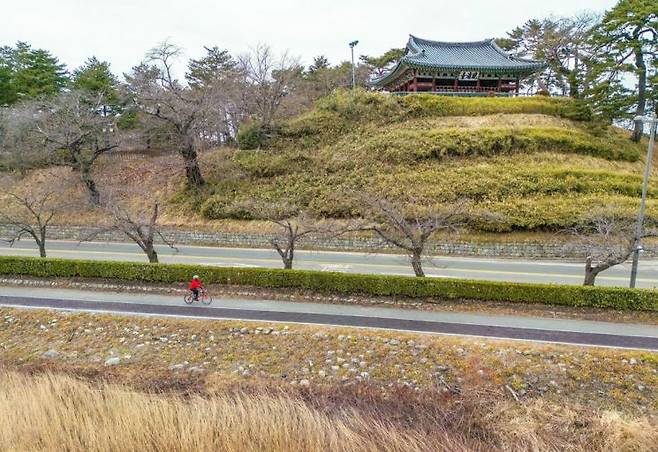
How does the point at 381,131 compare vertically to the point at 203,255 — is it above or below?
above

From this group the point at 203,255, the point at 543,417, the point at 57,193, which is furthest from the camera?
the point at 57,193

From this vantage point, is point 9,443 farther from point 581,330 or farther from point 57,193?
point 57,193

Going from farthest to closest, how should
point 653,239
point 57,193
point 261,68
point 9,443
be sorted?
point 261,68 < point 57,193 < point 653,239 < point 9,443

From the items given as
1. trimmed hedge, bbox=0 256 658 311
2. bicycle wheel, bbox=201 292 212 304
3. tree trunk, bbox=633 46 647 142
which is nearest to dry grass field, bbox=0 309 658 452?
bicycle wheel, bbox=201 292 212 304

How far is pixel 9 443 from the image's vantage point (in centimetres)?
438

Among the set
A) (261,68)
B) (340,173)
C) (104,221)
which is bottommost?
(104,221)

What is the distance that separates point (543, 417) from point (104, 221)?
33268 millimetres

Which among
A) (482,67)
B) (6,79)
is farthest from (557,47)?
(6,79)

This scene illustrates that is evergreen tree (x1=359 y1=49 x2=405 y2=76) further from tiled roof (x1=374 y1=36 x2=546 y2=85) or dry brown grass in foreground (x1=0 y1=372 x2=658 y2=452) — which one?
dry brown grass in foreground (x1=0 y1=372 x2=658 y2=452)

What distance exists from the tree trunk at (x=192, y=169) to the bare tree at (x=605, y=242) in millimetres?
28361

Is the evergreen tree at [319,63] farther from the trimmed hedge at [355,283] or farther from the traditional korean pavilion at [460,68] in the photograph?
the trimmed hedge at [355,283]

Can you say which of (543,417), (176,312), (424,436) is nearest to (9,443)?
(424,436)

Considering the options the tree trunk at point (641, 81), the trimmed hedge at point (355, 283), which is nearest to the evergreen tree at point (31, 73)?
the trimmed hedge at point (355, 283)

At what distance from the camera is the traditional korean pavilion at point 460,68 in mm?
39688
